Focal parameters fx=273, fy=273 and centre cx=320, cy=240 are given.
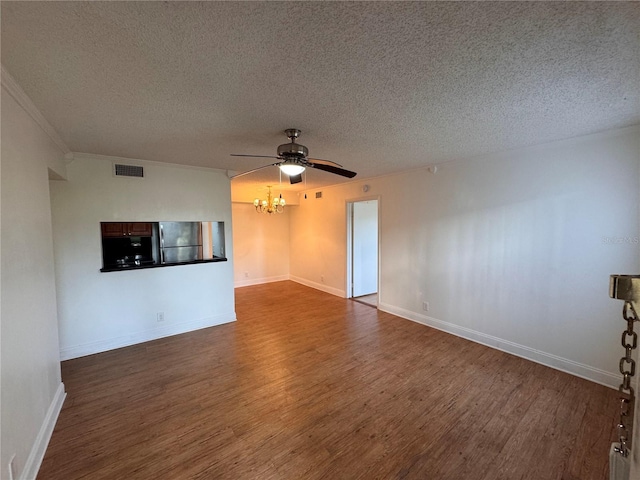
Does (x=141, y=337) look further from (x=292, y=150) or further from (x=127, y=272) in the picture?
(x=292, y=150)

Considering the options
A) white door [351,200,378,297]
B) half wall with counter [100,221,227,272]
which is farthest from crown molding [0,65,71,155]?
white door [351,200,378,297]

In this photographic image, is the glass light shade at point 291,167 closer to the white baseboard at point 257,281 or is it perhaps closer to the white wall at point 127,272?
the white wall at point 127,272

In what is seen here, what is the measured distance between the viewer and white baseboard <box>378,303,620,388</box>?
269 centimetres

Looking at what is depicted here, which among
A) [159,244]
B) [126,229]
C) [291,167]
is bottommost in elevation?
[159,244]

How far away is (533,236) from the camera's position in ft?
10.1

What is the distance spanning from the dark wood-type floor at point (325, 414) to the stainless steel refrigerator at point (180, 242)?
1.27 metres

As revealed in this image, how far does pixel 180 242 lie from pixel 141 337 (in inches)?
56.2

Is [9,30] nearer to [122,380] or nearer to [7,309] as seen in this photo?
[7,309]

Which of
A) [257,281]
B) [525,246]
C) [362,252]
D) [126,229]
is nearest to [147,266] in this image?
[126,229]

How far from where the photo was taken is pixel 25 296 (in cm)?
180

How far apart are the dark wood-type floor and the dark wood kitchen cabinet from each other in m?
1.50

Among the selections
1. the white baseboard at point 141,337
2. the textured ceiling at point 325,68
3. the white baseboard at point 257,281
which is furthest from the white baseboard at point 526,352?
the white baseboard at point 257,281

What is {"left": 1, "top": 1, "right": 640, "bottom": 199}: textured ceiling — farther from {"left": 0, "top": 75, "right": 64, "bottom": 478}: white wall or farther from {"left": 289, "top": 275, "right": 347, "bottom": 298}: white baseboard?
{"left": 289, "top": 275, "right": 347, "bottom": 298}: white baseboard

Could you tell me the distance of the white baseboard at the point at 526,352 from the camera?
8.81 feet
